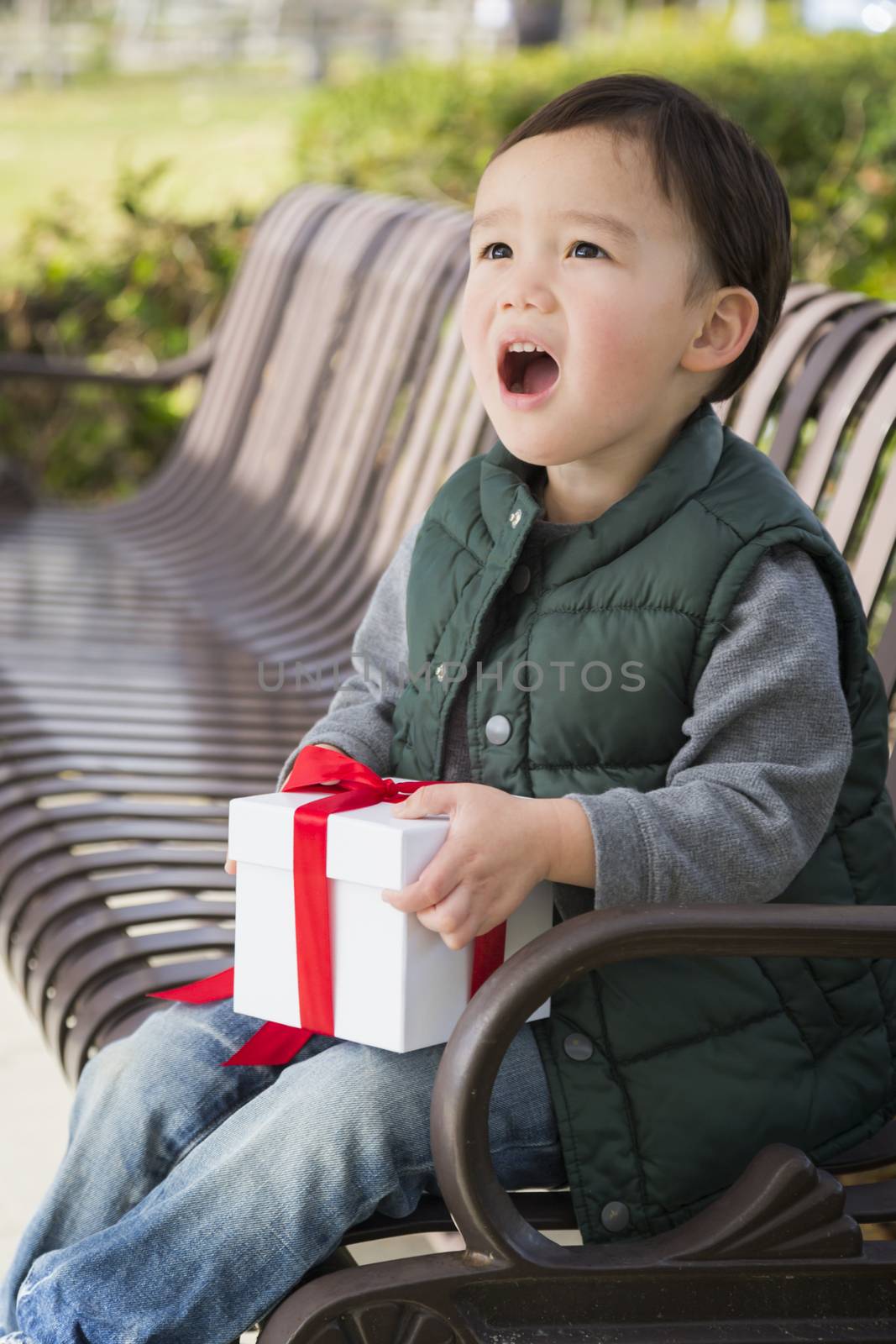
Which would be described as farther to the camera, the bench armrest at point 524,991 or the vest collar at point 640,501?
the vest collar at point 640,501

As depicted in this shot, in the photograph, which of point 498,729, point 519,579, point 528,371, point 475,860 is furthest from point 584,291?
point 475,860

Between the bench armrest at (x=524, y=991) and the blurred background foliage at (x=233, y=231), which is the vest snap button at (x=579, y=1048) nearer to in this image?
the bench armrest at (x=524, y=991)

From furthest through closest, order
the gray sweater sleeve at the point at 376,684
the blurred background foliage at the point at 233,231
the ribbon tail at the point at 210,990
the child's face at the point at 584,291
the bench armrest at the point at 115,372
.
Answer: the blurred background foliage at the point at 233,231 < the bench armrest at the point at 115,372 < the gray sweater sleeve at the point at 376,684 < the ribbon tail at the point at 210,990 < the child's face at the point at 584,291

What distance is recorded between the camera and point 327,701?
3387mm

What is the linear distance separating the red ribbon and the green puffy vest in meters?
0.10

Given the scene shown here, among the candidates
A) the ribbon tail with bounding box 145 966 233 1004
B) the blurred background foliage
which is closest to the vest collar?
the ribbon tail with bounding box 145 966 233 1004

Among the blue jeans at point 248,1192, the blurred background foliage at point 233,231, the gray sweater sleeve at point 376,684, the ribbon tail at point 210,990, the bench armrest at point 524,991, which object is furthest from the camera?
the blurred background foliage at point 233,231

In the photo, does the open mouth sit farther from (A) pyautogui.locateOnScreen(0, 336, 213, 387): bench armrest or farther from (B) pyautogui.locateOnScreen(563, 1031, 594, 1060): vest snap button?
(A) pyautogui.locateOnScreen(0, 336, 213, 387): bench armrest

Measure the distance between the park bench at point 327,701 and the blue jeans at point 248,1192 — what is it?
2.3 inches

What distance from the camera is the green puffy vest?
167cm

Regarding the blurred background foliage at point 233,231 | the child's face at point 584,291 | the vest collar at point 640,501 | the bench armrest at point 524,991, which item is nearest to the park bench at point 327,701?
the bench armrest at point 524,991

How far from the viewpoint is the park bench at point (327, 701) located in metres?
1.54

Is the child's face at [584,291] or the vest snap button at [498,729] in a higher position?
the child's face at [584,291]

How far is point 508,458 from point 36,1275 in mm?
981
